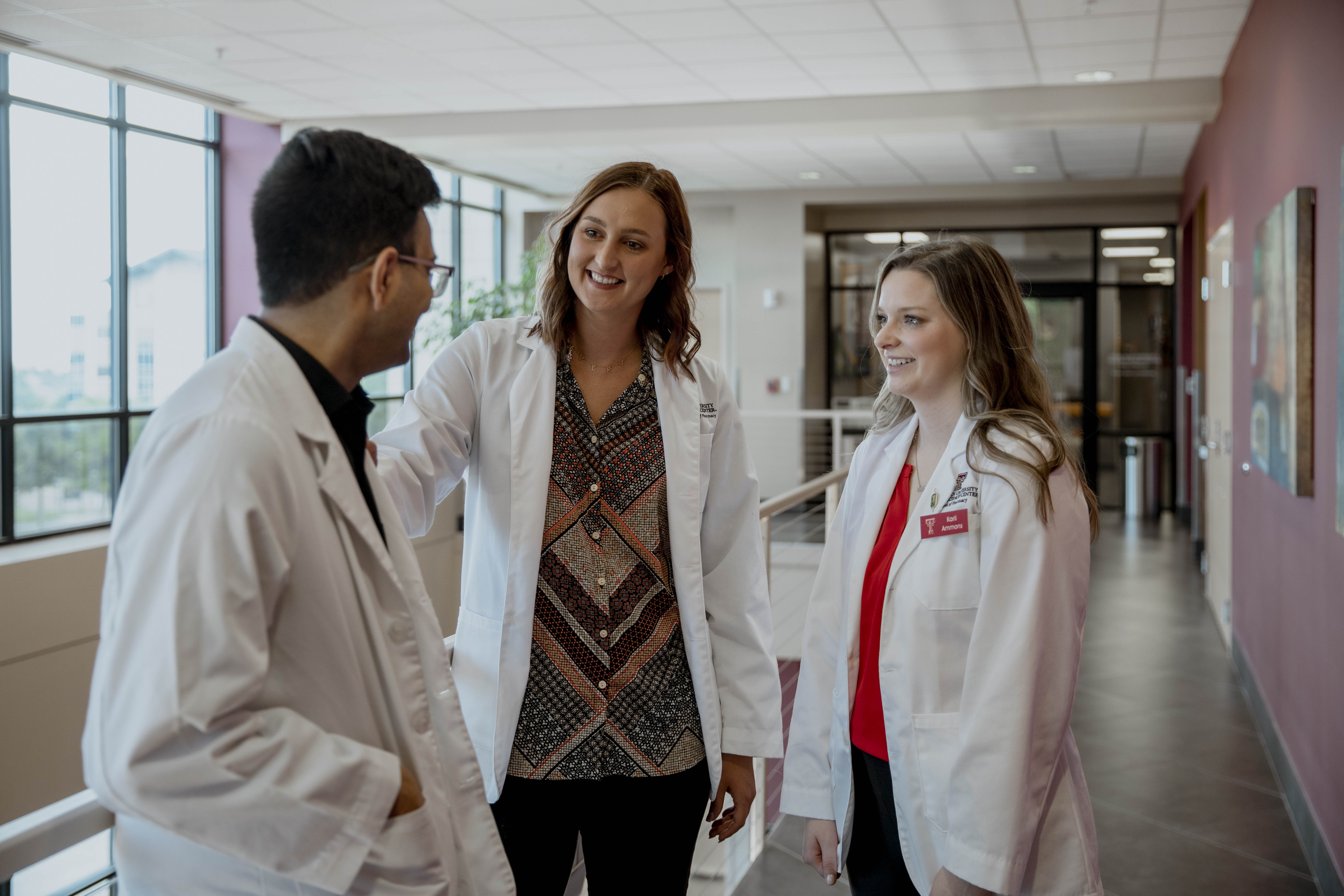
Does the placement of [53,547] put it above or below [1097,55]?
below

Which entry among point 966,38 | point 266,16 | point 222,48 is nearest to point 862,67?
point 966,38

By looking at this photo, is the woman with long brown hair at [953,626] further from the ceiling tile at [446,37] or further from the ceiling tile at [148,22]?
the ceiling tile at [148,22]

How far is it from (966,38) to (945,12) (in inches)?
19.8

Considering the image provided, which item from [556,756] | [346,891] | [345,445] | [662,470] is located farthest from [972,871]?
[345,445]

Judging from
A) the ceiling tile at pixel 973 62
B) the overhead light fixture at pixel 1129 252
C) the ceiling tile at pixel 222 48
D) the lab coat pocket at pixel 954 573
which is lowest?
the lab coat pocket at pixel 954 573

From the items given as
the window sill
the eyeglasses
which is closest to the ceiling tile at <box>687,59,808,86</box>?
the window sill

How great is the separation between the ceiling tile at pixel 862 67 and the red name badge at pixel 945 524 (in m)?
5.43

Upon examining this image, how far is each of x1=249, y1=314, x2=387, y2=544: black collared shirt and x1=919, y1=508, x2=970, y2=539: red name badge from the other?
0.75 metres

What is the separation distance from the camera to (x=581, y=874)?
6.41ft

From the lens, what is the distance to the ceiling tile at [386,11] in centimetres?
542

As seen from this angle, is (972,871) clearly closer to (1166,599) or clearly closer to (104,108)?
(1166,599)

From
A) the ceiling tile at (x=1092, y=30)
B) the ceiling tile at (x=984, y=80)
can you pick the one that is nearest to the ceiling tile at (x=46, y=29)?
the ceiling tile at (x=984, y=80)

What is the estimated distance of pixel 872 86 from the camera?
7086 mm

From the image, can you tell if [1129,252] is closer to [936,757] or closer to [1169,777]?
[1169,777]
